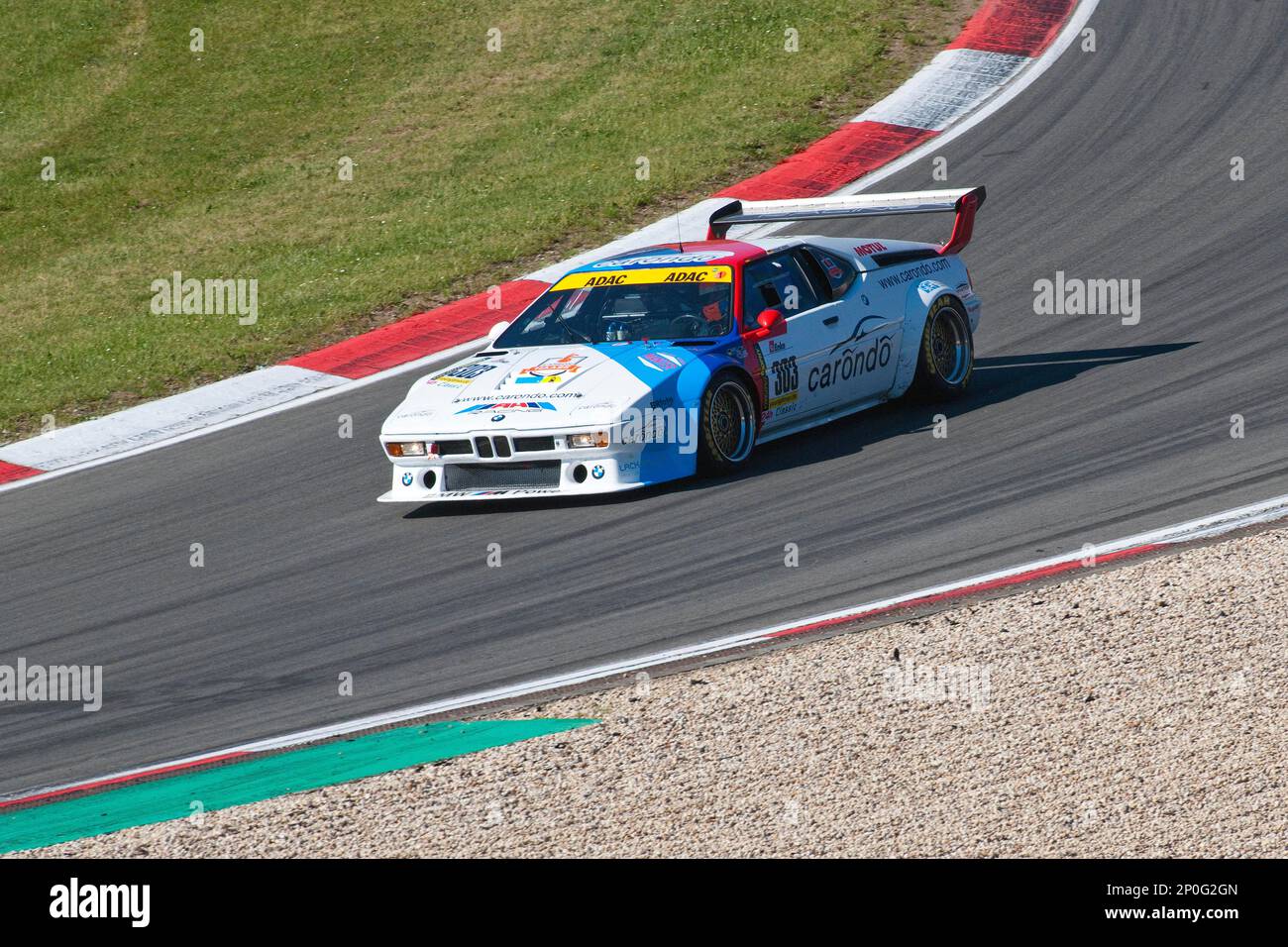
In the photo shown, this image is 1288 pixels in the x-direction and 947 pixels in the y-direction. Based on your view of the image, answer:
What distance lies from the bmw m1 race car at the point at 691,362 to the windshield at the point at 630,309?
10 millimetres

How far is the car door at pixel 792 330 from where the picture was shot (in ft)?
33.2

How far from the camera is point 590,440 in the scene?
928cm

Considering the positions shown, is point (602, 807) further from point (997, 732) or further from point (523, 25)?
point (523, 25)

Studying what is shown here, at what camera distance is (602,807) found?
555cm

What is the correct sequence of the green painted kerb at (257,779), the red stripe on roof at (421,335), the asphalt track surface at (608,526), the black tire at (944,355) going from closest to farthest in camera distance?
the green painted kerb at (257,779), the asphalt track surface at (608,526), the black tire at (944,355), the red stripe on roof at (421,335)

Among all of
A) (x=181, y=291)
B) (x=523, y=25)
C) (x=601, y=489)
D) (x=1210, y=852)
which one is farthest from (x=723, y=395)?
(x=523, y=25)

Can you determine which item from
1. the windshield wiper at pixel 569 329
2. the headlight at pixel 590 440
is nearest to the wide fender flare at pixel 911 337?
the windshield wiper at pixel 569 329

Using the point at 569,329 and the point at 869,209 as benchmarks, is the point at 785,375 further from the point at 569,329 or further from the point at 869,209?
the point at 869,209

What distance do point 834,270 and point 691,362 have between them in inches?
66.1

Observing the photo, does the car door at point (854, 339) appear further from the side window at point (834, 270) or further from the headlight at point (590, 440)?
the headlight at point (590, 440)

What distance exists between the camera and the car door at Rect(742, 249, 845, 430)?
1011cm

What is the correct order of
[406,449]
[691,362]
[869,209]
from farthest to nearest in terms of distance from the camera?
[869,209] → [406,449] → [691,362]

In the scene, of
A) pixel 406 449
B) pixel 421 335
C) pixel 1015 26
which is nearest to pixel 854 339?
pixel 406 449

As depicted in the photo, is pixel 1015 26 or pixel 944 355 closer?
pixel 944 355
